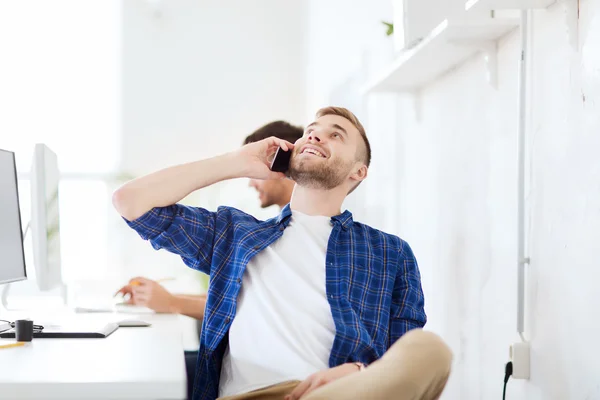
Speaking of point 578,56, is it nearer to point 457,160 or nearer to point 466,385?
point 457,160

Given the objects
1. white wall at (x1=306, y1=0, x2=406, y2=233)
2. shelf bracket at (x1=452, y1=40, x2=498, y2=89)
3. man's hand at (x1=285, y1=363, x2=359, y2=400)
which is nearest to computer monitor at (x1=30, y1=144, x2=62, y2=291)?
man's hand at (x1=285, y1=363, x2=359, y2=400)

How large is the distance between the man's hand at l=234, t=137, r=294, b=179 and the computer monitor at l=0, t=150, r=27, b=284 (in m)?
0.57

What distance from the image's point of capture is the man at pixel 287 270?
1.64 m

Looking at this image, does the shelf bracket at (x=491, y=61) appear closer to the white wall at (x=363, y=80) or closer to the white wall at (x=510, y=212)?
the white wall at (x=510, y=212)

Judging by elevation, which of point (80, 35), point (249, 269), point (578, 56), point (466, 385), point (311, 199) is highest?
point (80, 35)

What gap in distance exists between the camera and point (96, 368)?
1105 millimetres

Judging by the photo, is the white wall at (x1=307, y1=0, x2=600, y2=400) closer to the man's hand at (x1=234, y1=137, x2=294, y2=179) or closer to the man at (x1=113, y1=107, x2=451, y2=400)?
the man at (x1=113, y1=107, x2=451, y2=400)

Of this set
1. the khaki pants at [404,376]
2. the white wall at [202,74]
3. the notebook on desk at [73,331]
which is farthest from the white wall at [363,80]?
the khaki pants at [404,376]

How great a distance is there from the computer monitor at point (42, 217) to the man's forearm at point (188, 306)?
1.17ft

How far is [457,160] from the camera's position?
2201 mm

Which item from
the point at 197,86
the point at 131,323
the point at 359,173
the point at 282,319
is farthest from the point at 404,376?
the point at 197,86

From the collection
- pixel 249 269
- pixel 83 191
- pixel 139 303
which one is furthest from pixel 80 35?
pixel 249 269

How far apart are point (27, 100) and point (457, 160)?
3353mm

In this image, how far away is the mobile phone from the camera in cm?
191
